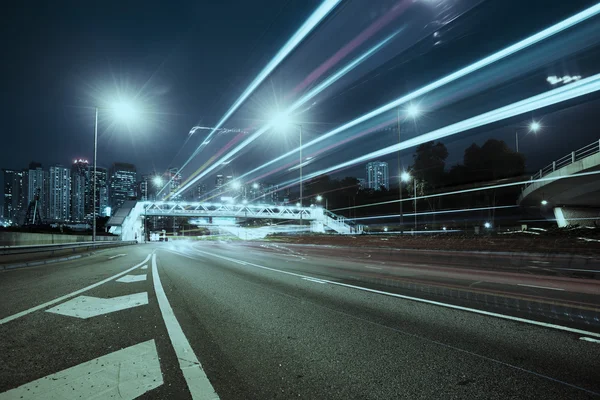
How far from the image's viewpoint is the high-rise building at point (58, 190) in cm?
19162

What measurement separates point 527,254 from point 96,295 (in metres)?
19.6

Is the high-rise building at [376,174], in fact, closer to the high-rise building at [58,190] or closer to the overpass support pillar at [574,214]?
the overpass support pillar at [574,214]

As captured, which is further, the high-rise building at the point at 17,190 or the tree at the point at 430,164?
the high-rise building at the point at 17,190

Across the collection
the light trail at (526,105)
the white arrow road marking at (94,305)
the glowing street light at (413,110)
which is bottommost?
the white arrow road marking at (94,305)

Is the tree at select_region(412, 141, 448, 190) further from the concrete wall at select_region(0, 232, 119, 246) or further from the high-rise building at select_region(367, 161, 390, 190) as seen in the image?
the concrete wall at select_region(0, 232, 119, 246)

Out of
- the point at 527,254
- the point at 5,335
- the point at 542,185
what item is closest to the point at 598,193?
the point at 542,185

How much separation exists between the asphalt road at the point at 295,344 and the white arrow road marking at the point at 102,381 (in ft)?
0.05

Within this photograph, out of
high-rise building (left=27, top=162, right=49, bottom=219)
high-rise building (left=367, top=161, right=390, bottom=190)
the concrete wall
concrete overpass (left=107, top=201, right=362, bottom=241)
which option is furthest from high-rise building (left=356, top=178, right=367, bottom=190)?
high-rise building (left=27, top=162, right=49, bottom=219)

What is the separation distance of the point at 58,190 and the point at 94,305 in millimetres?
240976

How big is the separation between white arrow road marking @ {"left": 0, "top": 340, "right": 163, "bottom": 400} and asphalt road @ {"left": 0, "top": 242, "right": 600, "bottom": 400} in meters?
0.02

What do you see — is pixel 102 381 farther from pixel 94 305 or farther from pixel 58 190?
pixel 58 190

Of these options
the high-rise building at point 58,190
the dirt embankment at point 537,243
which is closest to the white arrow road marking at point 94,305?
the dirt embankment at point 537,243

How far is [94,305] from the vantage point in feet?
17.8

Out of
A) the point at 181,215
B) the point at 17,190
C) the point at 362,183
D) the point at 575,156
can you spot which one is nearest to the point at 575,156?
the point at 575,156
